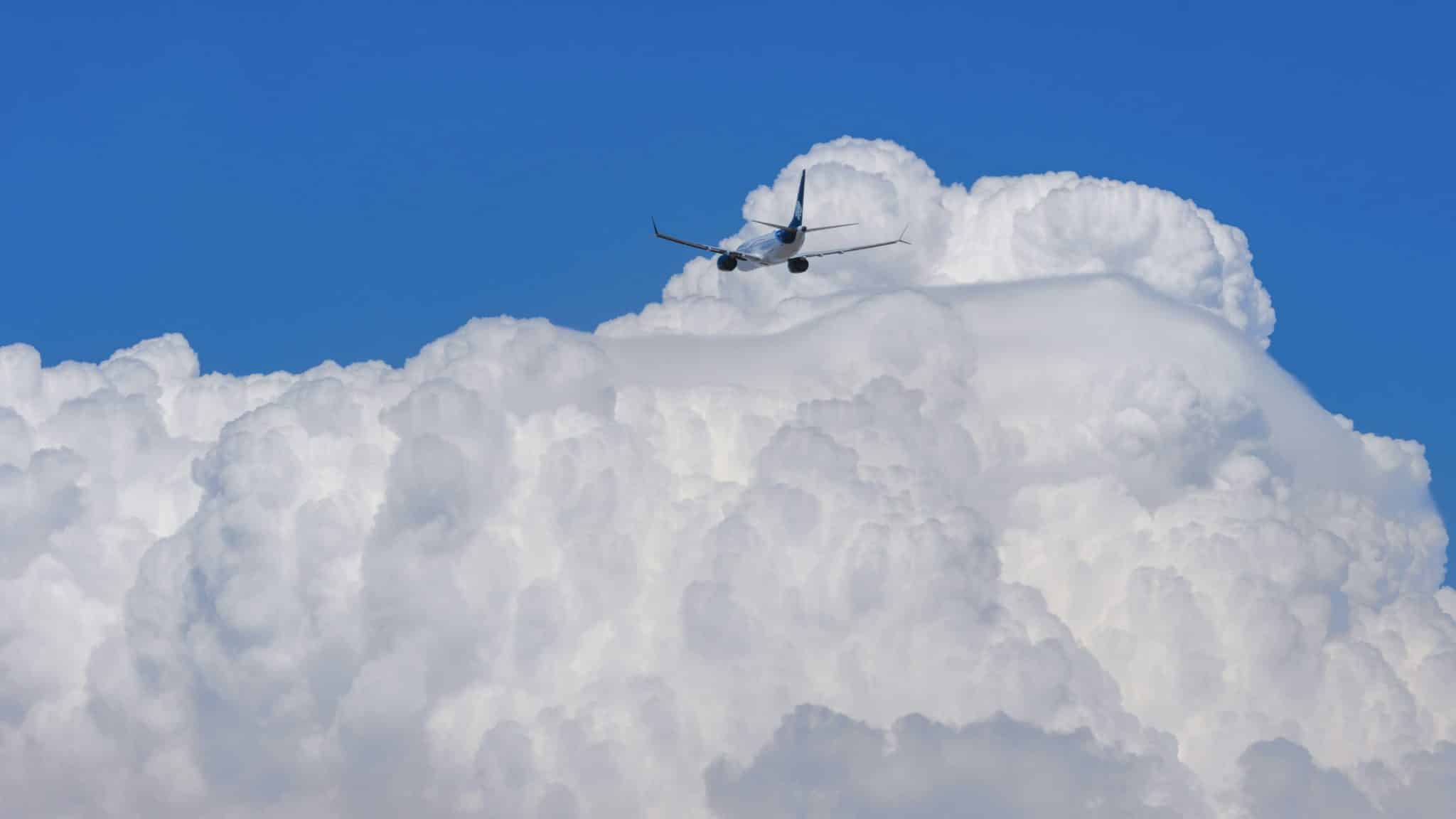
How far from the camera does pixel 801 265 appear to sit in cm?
19850

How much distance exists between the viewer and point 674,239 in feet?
644

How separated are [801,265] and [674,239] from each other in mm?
13723
